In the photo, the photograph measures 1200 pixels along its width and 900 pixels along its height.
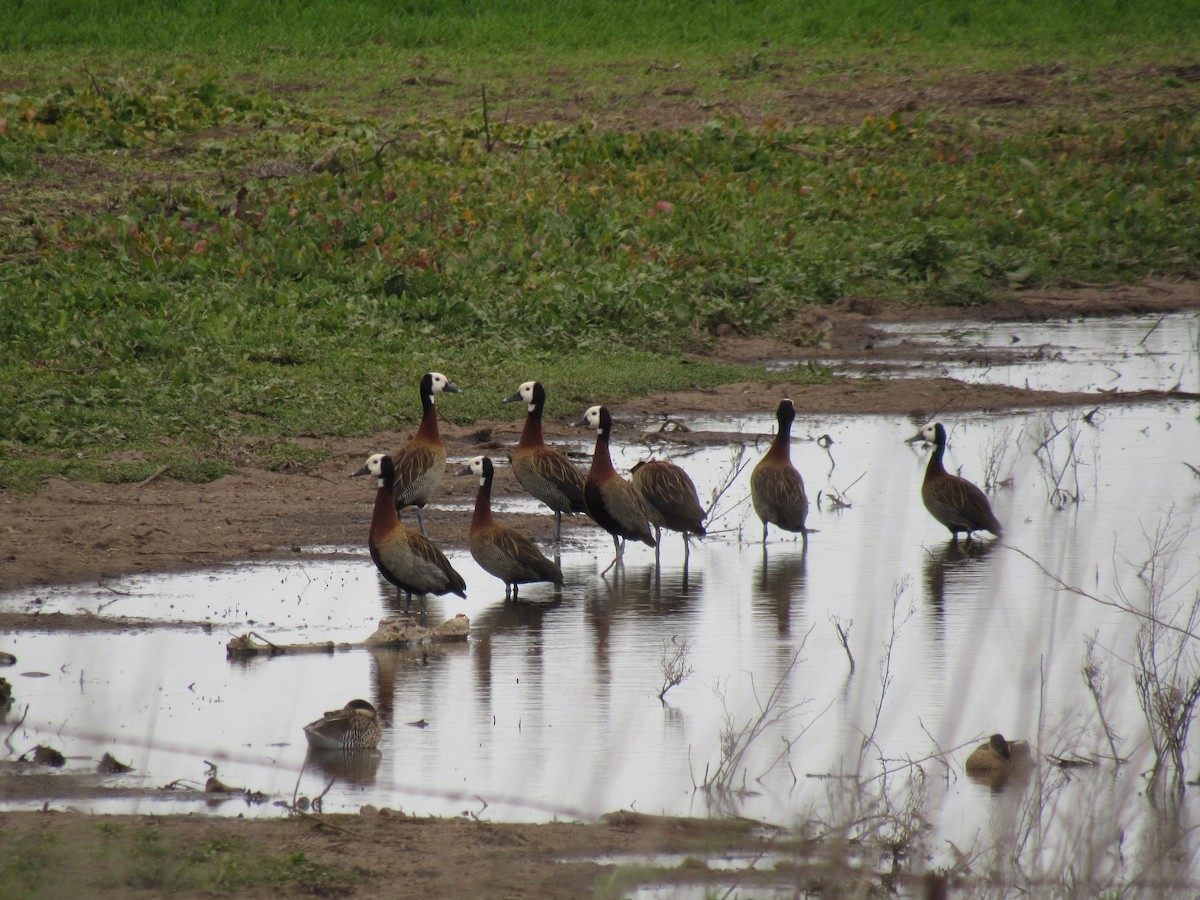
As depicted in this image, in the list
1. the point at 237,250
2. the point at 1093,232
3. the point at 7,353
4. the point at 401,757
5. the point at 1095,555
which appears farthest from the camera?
the point at 1093,232

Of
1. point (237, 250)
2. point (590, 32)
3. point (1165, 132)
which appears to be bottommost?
point (237, 250)

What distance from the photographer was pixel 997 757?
6.48 m

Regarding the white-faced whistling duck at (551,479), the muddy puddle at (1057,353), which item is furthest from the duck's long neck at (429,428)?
the muddy puddle at (1057,353)

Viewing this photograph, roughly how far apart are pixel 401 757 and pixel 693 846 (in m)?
1.52

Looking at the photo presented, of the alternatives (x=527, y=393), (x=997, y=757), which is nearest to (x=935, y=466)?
(x=527, y=393)

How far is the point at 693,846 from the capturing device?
5.45 m

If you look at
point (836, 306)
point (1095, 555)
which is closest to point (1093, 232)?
point (836, 306)

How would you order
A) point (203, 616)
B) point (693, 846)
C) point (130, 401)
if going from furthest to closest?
point (130, 401), point (203, 616), point (693, 846)

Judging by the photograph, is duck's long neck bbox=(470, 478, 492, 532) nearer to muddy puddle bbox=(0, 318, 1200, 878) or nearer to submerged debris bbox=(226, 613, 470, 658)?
muddy puddle bbox=(0, 318, 1200, 878)

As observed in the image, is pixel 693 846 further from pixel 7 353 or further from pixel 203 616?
pixel 7 353

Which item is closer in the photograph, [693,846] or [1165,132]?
[693,846]

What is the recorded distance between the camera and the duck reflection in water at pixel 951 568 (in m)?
9.44

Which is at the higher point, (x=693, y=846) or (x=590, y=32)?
(x=590, y=32)

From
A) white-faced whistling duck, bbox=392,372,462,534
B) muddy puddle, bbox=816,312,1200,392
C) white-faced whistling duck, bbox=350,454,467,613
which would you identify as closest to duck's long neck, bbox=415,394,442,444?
white-faced whistling duck, bbox=392,372,462,534
